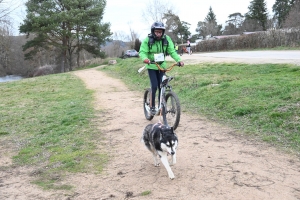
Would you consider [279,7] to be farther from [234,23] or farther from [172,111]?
[172,111]

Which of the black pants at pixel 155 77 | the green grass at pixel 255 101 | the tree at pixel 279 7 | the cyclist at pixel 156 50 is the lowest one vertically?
the green grass at pixel 255 101

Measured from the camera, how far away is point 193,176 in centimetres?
396

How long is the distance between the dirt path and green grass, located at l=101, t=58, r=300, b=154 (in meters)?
0.62

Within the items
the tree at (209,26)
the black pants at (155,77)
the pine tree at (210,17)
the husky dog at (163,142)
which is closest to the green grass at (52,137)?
the husky dog at (163,142)

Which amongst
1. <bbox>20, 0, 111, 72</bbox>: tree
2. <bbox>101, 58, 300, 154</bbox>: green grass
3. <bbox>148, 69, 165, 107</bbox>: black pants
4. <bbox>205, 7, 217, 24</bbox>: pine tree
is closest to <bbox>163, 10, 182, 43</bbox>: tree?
<bbox>20, 0, 111, 72</bbox>: tree

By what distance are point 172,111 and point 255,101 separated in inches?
94.3

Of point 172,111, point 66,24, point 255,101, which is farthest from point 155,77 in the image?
point 66,24

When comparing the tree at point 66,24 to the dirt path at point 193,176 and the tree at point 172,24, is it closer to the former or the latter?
the tree at point 172,24

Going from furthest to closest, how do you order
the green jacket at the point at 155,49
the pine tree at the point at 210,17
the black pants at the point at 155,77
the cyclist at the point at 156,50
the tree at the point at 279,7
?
1. the pine tree at the point at 210,17
2. the tree at the point at 279,7
3. the black pants at the point at 155,77
4. the green jacket at the point at 155,49
5. the cyclist at the point at 156,50

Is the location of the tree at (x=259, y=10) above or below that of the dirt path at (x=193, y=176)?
above

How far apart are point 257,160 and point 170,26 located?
52538mm

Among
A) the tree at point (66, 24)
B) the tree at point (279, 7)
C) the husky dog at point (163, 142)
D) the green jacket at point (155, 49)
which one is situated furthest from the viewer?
the tree at point (279, 7)

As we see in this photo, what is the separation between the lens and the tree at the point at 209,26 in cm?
7406

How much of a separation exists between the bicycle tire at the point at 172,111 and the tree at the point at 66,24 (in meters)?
27.2
